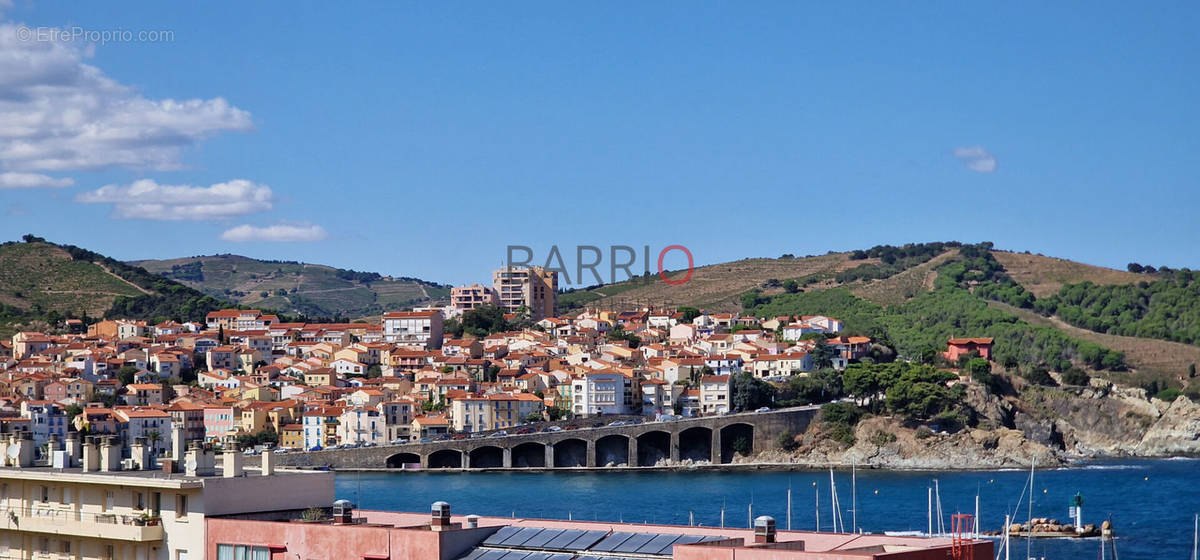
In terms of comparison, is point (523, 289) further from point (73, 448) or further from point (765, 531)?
point (765, 531)

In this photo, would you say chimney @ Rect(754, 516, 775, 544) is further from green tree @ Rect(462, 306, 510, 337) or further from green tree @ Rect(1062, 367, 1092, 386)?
green tree @ Rect(462, 306, 510, 337)

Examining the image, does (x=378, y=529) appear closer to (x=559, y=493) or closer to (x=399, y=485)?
(x=559, y=493)

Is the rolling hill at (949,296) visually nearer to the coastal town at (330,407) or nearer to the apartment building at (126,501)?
the coastal town at (330,407)

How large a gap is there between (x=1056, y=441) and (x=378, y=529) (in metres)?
82.9

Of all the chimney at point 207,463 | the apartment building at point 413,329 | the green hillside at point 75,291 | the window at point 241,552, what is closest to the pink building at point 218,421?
the apartment building at point 413,329

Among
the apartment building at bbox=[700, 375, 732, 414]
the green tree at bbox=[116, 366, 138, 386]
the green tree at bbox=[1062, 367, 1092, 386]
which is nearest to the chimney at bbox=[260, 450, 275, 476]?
the apartment building at bbox=[700, 375, 732, 414]

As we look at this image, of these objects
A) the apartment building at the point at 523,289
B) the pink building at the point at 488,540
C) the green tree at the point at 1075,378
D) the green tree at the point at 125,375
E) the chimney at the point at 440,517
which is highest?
the apartment building at the point at 523,289

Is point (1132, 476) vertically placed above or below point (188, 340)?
below

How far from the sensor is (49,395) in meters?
97.4

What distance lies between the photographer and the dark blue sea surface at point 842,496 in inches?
2216

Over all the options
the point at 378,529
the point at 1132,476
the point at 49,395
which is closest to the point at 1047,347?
the point at 1132,476

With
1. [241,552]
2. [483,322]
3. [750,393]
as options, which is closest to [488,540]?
[241,552]

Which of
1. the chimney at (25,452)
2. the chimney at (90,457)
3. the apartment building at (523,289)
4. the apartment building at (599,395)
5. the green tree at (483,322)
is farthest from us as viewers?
the apartment building at (523,289)

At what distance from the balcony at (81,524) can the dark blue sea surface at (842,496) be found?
113ft
